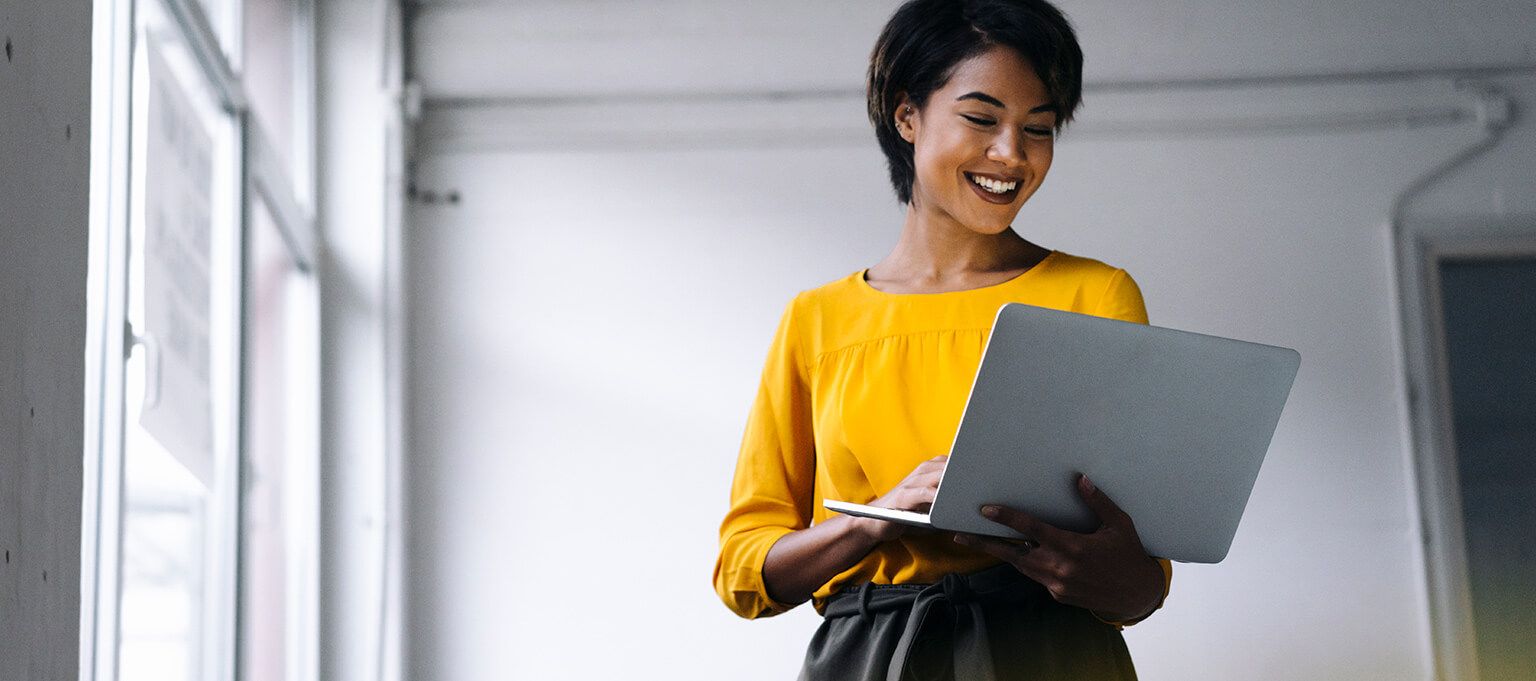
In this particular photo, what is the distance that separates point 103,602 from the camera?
227 centimetres

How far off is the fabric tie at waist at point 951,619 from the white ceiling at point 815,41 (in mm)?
2884

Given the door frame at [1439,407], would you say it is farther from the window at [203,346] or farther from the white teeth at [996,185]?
the white teeth at [996,185]

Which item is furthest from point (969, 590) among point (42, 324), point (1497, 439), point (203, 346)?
point (1497, 439)

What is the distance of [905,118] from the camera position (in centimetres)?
169

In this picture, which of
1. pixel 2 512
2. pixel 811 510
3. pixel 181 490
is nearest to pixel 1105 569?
pixel 811 510

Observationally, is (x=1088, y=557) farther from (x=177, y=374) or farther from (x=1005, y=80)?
(x=177, y=374)

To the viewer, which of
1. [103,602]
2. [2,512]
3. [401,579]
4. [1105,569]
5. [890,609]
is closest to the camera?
[2,512]

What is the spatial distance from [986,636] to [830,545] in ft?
0.53

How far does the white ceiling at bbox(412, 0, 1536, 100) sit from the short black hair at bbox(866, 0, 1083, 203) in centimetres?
256

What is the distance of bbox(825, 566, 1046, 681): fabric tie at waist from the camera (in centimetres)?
145

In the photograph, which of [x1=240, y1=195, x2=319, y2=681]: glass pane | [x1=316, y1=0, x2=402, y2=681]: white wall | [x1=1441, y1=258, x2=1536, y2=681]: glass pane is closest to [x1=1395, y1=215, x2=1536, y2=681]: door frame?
[x1=1441, y1=258, x2=1536, y2=681]: glass pane

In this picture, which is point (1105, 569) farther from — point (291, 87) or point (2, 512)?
point (291, 87)

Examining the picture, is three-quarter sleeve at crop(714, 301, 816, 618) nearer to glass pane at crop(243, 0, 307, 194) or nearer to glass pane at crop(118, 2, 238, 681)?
glass pane at crop(118, 2, 238, 681)

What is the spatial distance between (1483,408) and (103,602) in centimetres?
332
